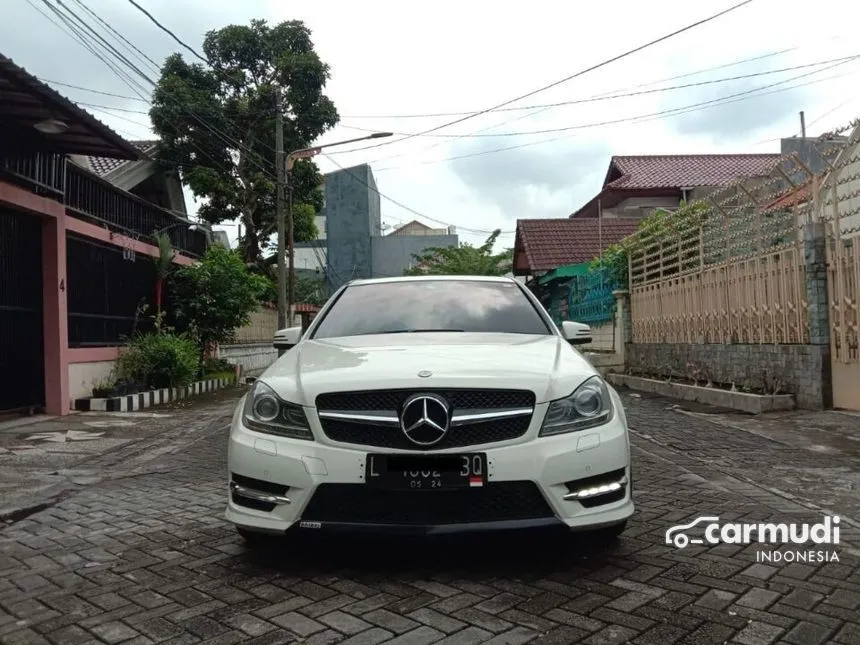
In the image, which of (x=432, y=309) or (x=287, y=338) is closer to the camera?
(x=432, y=309)

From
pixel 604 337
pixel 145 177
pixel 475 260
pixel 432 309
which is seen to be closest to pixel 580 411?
pixel 432 309

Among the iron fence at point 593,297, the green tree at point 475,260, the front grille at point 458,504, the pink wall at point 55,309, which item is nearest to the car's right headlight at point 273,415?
the front grille at point 458,504

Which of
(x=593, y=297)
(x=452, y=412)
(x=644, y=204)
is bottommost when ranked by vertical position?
(x=452, y=412)

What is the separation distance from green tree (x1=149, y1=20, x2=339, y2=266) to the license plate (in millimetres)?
20323

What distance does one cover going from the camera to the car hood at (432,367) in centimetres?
317

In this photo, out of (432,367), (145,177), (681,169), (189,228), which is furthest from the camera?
(681,169)

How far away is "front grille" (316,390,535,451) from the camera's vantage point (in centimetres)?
309

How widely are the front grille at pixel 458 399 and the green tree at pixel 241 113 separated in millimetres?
20117

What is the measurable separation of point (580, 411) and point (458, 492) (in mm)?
647

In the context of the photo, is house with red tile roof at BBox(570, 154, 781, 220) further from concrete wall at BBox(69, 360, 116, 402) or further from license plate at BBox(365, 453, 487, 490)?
license plate at BBox(365, 453, 487, 490)

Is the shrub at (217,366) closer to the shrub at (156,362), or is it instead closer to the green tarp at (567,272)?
the shrub at (156,362)

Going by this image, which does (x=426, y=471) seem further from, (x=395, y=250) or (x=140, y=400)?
(x=395, y=250)

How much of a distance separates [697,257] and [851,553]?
9.09 meters

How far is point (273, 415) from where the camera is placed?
3.29m
